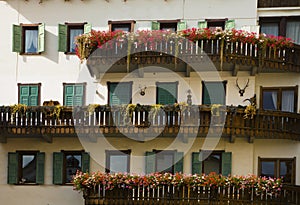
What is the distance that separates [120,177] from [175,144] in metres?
2.92

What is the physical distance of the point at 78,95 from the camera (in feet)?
92.6

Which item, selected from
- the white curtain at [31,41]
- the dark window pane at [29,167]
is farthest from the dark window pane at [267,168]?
the white curtain at [31,41]

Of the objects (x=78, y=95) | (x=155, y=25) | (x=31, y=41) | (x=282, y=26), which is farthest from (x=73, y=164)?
(x=282, y=26)

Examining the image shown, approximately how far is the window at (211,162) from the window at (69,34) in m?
6.81

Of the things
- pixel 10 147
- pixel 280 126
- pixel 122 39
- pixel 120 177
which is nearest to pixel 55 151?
pixel 10 147

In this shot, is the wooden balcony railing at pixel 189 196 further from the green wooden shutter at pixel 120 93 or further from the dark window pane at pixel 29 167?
the green wooden shutter at pixel 120 93

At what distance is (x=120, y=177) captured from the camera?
2572 cm

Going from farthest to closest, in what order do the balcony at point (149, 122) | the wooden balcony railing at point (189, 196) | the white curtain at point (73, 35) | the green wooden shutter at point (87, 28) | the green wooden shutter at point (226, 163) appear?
the white curtain at point (73, 35) < the green wooden shutter at point (87, 28) < the green wooden shutter at point (226, 163) < the balcony at point (149, 122) < the wooden balcony railing at point (189, 196)

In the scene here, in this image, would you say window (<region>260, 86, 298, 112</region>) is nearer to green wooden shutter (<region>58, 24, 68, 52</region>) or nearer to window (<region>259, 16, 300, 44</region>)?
window (<region>259, 16, 300, 44</region>)

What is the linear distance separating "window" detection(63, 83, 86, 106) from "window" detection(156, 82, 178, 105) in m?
3.12

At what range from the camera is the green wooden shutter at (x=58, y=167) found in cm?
2777

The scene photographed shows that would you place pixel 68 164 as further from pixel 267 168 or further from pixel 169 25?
pixel 267 168

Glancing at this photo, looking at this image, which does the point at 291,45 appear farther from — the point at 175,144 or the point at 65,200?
the point at 65,200

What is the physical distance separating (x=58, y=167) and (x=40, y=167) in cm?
78
